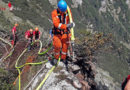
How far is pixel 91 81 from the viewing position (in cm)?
890

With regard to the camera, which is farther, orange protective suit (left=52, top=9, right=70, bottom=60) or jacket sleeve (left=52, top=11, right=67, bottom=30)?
orange protective suit (left=52, top=9, right=70, bottom=60)

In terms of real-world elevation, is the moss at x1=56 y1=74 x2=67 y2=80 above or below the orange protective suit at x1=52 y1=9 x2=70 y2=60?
below

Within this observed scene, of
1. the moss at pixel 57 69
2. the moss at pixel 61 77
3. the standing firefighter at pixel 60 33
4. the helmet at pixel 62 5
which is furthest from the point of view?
the moss at pixel 57 69

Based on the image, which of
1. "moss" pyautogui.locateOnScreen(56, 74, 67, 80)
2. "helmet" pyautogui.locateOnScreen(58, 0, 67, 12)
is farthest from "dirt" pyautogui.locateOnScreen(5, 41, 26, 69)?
"helmet" pyautogui.locateOnScreen(58, 0, 67, 12)

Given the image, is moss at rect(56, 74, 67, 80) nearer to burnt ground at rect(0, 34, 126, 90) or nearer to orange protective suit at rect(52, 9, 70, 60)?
burnt ground at rect(0, 34, 126, 90)

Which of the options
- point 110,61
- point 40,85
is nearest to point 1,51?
point 40,85

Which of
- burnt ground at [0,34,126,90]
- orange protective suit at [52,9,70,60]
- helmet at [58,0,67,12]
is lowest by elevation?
burnt ground at [0,34,126,90]

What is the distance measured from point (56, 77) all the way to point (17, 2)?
75.3 meters

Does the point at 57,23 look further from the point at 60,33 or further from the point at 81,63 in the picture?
the point at 81,63

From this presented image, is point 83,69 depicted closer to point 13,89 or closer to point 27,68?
point 27,68

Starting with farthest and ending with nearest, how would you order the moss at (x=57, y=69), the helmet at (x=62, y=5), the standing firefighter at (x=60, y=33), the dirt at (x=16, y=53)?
the dirt at (x=16, y=53), the moss at (x=57, y=69), the standing firefighter at (x=60, y=33), the helmet at (x=62, y=5)

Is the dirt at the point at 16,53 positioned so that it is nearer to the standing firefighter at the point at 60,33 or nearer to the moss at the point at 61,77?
the standing firefighter at the point at 60,33

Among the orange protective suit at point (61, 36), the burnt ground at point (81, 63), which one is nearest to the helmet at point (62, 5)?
the orange protective suit at point (61, 36)

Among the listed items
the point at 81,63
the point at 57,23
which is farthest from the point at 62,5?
the point at 81,63
